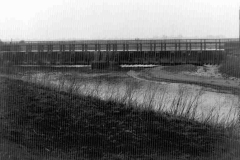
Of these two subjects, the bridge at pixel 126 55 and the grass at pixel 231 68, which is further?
the bridge at pixel 126 55

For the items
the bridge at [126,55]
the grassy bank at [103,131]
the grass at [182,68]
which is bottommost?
the grassy bank at [103,131]

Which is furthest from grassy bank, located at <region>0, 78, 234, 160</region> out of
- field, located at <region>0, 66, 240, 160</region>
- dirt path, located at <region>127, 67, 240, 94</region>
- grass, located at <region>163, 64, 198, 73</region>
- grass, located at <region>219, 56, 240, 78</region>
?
grass, located at <region>163, 64, 198, 73</region>

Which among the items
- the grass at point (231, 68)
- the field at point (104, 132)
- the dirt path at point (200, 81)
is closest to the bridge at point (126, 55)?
the grass at point (231, 68)

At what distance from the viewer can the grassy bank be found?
8195 millimetres

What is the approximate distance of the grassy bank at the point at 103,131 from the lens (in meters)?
8.20

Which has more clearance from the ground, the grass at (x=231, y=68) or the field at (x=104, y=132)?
the grass at (x=231, y=68)

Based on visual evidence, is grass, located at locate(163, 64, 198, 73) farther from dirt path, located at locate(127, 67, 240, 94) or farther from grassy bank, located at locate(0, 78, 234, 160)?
grassy bank, located at locate(0, 78, 234, 160)

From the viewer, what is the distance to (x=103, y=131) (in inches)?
378

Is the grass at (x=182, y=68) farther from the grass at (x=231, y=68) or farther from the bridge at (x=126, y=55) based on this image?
the grass at (x=231, y=68)

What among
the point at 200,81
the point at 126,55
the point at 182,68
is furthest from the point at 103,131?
the point at 126,55

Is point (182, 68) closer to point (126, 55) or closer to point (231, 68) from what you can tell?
point (231, 68)

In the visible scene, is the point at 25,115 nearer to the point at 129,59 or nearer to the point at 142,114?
the point at 142,114

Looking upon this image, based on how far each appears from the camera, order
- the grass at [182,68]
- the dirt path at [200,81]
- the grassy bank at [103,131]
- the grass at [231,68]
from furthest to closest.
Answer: the grass at [182,68] < the grass at [231,68] < the dirt path at [200,81] < the grassy bank at [103,131]

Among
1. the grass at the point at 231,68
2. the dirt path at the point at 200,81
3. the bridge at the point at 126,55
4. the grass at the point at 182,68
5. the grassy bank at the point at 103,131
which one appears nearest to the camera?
the grassy bank at the point at 103,131
